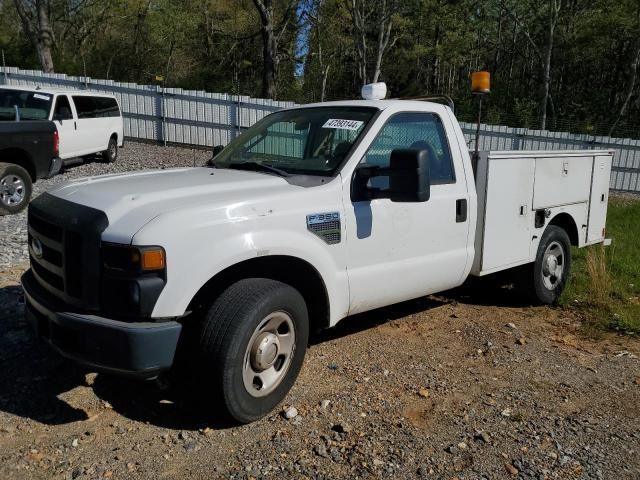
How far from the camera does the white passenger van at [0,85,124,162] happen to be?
1077cm

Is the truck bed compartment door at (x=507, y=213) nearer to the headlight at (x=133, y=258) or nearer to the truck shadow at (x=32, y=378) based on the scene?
the headlight at (x=133, y=258)

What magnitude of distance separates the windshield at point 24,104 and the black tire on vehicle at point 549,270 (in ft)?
29.6

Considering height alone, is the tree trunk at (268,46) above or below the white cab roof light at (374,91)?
above

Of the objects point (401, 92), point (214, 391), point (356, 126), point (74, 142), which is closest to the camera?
point (214, 391)

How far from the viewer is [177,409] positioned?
11.7 feet

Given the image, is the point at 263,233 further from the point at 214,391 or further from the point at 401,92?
the point at 401,92

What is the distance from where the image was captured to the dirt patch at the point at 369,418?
3027 mm

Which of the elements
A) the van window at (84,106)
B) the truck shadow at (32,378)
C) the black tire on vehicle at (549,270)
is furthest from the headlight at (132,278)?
the van window at (84,106)

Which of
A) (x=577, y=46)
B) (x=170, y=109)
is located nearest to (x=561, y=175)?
(x=170, y=109)

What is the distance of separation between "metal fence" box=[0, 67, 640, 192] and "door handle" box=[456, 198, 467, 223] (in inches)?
510

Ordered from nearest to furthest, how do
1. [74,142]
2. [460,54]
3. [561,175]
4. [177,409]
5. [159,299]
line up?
[159,299] < [177,409] < [561,175] < [74,142] < [460,54]

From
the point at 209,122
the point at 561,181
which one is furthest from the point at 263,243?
the point at 209,122

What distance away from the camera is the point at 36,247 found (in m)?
3.45

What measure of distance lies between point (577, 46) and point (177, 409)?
32771 millimetres
